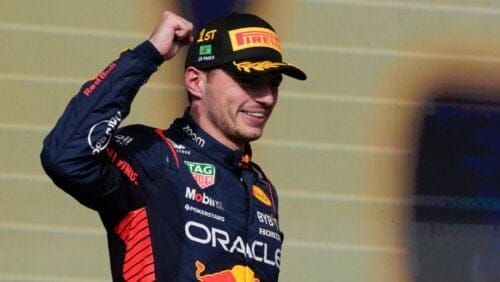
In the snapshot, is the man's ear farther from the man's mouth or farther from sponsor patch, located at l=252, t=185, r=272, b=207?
sponsor patch, located at l=252, t=185, r=272, b=207

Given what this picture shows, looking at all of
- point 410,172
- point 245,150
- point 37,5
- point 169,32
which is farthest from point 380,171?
point 169,32

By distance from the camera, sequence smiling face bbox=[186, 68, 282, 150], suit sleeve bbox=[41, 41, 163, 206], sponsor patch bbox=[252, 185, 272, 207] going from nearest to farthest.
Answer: suit sleeve bbox=[41, 41, 163, 206] < smiling face bbox=[186, 68, 282, 150] < sponsor patch bbox=[252, 185, 272, 207]

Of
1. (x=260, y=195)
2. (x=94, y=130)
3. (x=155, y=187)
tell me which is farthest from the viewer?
(x=260, y=195)

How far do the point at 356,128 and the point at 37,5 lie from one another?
1121 millimetres

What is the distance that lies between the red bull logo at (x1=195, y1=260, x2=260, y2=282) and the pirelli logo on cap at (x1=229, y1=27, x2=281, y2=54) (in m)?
0.45

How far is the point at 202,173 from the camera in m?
2.52

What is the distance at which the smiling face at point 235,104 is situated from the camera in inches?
99.7

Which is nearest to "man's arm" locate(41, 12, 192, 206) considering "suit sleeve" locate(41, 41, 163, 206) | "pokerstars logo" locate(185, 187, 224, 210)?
"suit sleeve" locate(41, 41, 163, 206)

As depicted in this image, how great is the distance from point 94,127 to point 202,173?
33 cm

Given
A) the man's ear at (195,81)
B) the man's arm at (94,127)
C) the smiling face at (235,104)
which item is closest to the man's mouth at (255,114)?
the smiling face at (235,104)

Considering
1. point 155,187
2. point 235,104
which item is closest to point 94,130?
point 155,187

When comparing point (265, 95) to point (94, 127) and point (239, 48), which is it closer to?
point (239, 48)

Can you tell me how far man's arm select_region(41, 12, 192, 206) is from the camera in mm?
2246

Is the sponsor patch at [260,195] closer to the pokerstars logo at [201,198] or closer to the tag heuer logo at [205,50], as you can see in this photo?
the pokerstars logo at [201,198]
